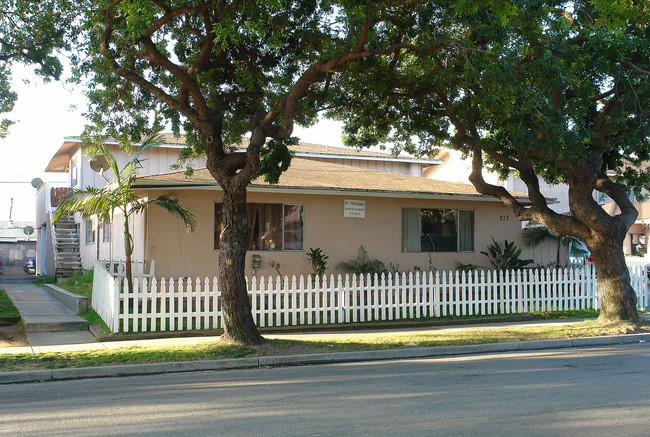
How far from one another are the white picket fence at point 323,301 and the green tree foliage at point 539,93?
7.93ft

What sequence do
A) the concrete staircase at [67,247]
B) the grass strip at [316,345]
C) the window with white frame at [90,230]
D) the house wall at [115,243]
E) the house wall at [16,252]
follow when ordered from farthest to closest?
1. the house wall at [16,252]
2. the concrete staircase at [67,247]
3. the window with white frame at [90,230]
4. the house wall at [115,243]
5. the grass strip at [316,345]

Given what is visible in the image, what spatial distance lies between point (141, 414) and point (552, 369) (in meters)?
6.04

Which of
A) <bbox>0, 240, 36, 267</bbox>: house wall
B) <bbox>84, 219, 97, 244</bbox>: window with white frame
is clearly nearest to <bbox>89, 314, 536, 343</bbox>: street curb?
<bbox>84, 219, 97, 244</bbox>: window with white frame

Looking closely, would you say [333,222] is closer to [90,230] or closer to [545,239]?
[545,239]

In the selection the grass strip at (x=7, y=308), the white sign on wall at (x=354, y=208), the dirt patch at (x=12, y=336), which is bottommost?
the dirt patch at (x=12, y=336)

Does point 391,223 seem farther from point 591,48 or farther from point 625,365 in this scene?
point 625,365

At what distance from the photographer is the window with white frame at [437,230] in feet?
60.2

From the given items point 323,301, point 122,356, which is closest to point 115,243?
point 323,301

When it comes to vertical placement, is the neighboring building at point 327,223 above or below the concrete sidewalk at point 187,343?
above

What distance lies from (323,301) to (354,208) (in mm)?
4785

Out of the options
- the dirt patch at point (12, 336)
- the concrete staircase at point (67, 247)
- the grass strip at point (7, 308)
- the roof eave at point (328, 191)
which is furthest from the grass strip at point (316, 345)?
the concrete staircase at point (67, 247)

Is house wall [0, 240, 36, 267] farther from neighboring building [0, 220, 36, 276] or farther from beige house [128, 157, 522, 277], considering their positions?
beige house [128, 157, 522, 277]

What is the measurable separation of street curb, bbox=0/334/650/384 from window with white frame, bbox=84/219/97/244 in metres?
14.8

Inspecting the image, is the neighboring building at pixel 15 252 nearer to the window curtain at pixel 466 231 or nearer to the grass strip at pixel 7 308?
the grass strip at pixel 7 308
